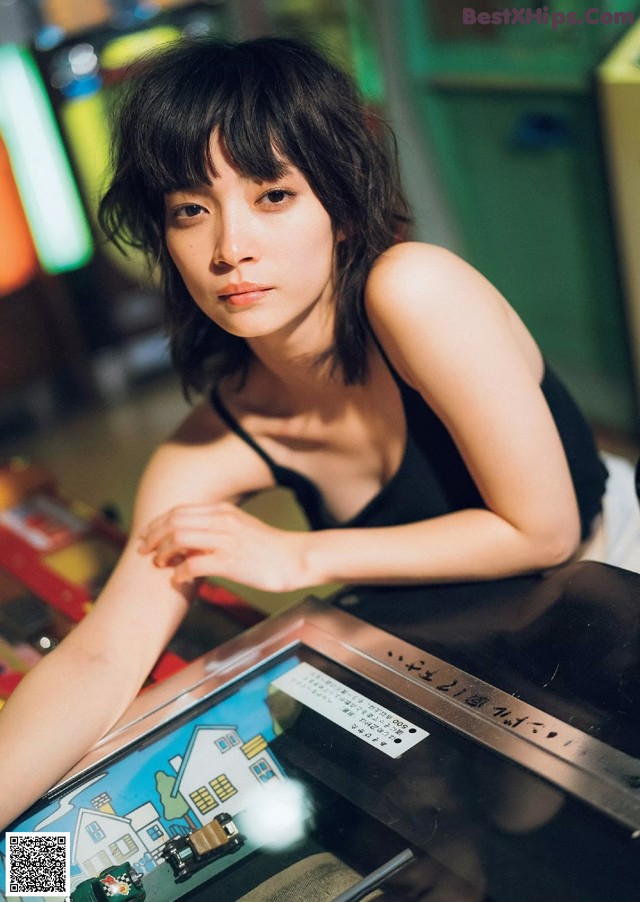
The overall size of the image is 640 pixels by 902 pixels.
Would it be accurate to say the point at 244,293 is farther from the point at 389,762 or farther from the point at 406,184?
the point at 406,184

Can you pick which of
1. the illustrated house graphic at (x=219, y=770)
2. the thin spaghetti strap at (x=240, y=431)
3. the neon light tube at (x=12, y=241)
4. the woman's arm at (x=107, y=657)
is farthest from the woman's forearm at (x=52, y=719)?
the neon light tube at (x=12, y=241)

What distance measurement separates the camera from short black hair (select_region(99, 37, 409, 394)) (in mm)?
1059

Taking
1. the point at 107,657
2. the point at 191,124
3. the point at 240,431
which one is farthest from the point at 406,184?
the point at 107,657

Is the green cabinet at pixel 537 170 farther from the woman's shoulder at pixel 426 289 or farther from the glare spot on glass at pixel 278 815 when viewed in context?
the glare spot on glass at pixel 278 815

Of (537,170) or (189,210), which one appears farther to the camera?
(537,170)

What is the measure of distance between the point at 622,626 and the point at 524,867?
0.98ft

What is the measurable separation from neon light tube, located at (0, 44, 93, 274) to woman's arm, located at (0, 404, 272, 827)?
7.33 feet

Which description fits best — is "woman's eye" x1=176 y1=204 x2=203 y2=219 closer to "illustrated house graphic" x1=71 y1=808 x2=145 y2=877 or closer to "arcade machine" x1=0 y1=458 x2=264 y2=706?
"arcade machine" x1=0 y1=458 x2=264 y2=706

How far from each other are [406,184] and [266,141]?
2092mm

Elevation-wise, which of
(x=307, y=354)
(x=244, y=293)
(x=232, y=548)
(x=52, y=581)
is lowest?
(x=52, y=581)

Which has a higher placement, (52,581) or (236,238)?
(236,238)

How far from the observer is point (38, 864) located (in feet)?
2.95

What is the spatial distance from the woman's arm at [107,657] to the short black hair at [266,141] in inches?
9.2

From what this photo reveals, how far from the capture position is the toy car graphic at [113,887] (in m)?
0.86
